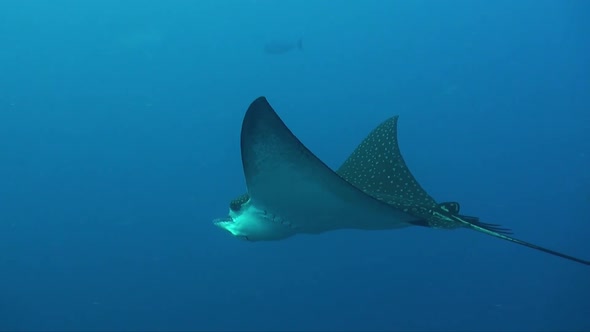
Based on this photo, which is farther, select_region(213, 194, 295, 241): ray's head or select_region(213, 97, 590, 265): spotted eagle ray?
select_region(213, 194, 295, 241): ray's head

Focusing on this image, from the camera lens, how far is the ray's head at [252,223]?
10.2ft

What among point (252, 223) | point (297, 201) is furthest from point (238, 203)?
point (297, 201)

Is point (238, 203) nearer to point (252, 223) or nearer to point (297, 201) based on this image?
point (252, 223)

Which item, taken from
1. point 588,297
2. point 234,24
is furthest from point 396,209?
point 234,24

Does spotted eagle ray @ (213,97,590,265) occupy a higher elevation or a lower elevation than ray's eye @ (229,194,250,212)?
lower

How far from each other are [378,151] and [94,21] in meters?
15.0

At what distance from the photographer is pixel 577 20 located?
14.9m

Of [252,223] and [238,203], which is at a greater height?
[238,203]

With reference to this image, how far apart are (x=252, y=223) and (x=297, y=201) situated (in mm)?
416

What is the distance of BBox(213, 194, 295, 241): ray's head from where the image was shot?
10.2ft

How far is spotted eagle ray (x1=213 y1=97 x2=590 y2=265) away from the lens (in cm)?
255

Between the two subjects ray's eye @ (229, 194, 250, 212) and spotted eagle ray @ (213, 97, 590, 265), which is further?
ray's eye @ (229, 194, 250, 212)

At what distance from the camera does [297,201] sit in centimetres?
300

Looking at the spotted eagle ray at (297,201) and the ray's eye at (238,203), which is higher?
the ray's eye at (238,203)
